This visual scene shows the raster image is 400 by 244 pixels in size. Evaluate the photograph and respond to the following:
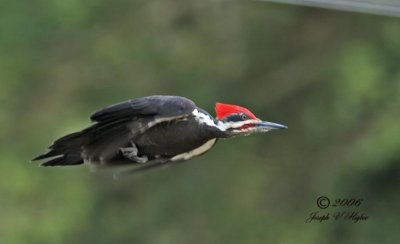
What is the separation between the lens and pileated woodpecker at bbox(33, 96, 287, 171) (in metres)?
2.77

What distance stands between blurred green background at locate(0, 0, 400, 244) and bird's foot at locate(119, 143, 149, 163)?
4.75m

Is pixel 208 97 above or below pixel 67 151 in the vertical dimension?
below

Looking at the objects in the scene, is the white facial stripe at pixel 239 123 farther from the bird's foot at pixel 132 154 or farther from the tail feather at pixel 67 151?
the tail feather at pixel 67 151

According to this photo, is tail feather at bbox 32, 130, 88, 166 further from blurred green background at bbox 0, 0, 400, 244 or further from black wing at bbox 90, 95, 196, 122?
blurred green background at bbox 0, 0, 400, 244

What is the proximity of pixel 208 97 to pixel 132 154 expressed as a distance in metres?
4.79

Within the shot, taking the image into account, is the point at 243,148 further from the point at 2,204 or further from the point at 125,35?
the point at 2,204

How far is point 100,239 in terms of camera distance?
8.23 m

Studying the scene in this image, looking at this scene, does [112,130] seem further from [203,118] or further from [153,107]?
[203,118]

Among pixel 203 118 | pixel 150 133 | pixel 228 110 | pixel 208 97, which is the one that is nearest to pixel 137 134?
pixel 150 133

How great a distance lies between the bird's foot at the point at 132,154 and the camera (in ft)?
9.31

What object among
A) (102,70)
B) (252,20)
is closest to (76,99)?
(102,70)

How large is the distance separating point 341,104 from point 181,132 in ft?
17.0

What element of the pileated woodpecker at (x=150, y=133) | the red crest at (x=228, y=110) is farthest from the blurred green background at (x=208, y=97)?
the red crest at (x=228, y=110)

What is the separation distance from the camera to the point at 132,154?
2.85m
